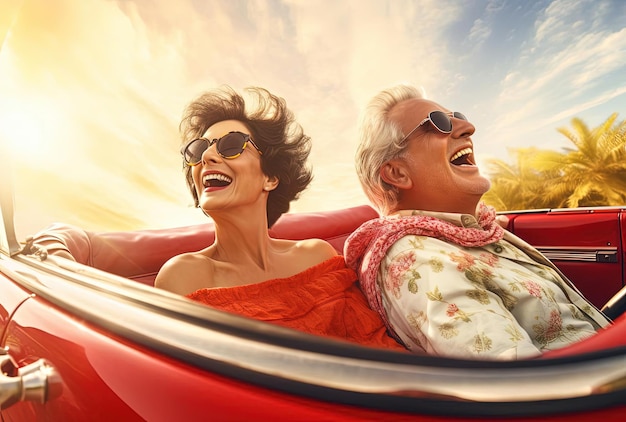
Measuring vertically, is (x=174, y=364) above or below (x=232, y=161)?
below

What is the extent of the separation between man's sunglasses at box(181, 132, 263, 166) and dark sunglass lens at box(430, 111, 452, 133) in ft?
2.34

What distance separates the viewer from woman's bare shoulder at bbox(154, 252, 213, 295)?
1.45 metres

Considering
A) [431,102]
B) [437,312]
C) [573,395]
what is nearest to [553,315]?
[437,312]

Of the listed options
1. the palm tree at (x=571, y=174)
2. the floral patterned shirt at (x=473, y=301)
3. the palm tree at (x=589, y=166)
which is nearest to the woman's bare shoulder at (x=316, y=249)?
the floral patterned shirt at (x=473, y=301)

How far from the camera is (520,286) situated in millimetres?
1384

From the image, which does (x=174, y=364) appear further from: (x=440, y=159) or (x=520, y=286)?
(x=440, y=159)

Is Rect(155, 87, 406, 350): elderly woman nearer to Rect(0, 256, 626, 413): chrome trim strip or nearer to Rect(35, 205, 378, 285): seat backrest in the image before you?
Rect(35, 205, 378, 285): seat backrest

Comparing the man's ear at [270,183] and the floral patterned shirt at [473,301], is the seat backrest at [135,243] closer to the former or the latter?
the man's ear at [270,183]

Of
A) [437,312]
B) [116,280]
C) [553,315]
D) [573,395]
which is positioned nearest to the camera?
[573,395]

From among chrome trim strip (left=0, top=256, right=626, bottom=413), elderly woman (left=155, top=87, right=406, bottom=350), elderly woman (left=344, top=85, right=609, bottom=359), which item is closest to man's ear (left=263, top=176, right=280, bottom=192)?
elderly woman (left=155, top=87, right=406, bottom=350)

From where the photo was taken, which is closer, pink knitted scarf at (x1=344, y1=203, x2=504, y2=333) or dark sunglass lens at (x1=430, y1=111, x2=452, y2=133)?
pink knitted scarf at (x1=344, y1=203, x2=504, y2=333)

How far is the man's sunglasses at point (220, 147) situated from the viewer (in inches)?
61.9

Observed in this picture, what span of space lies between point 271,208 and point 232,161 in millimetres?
381

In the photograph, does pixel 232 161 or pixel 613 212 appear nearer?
pixel 232 161
